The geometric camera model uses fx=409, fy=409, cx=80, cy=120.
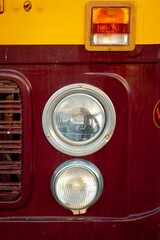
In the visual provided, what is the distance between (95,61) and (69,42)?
0.44 ft

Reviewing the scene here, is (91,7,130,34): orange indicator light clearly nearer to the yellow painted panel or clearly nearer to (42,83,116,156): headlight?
the yellow painted panel

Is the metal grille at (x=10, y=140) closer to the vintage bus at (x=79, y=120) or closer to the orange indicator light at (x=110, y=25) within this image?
the vintage bus at (x=79, y=120)

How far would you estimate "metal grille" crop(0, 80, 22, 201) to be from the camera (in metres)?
1.73

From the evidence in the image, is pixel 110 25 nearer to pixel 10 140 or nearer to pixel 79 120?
pixel 79 120

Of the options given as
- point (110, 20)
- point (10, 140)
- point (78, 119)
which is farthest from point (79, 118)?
point (110, 20)

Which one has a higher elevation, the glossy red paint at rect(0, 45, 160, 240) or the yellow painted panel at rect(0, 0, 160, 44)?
the yellow painted panel at rect(0, 0, 160, 44)

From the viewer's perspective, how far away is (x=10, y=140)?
5.82 feet

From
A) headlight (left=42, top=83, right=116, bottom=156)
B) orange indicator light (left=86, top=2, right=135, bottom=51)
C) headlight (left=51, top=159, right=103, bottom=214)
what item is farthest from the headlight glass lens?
orange indicator light (left=86, top=2, right=135, bottom=51)

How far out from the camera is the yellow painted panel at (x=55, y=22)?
65.0 inches

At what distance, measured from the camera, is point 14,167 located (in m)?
1.79

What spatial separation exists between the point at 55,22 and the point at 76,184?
2.22 feet

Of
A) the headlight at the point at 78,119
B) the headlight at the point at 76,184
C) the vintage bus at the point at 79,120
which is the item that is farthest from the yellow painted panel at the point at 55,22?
the headlight at the point at 76,184

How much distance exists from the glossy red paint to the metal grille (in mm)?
53

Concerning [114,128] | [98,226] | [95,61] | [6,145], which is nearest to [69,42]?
[95,61]
